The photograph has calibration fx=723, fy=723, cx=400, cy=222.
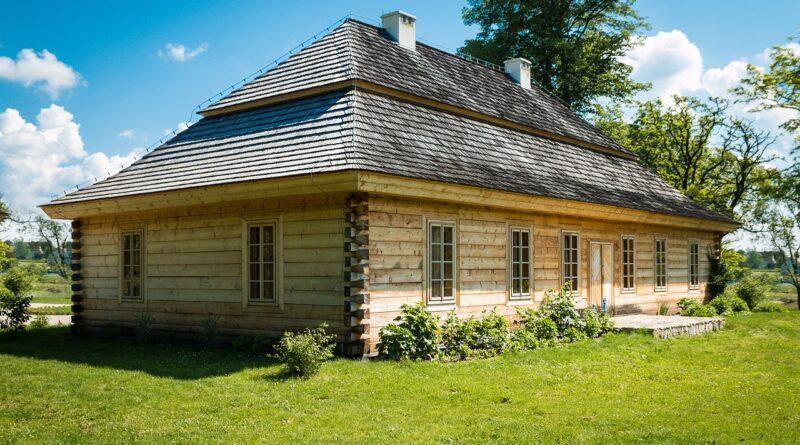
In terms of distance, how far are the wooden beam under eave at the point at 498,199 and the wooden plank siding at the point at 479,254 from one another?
0.91 ft

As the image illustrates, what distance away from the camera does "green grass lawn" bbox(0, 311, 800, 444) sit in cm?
750

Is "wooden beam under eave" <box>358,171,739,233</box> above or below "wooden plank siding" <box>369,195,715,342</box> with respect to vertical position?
above

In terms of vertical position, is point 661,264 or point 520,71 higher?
point 520,71

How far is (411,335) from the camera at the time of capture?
1167 centimetres

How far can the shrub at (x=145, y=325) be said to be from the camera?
14620 millimetres

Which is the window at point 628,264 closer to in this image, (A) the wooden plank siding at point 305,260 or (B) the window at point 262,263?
(A) the wooden plank siding at point 305,260

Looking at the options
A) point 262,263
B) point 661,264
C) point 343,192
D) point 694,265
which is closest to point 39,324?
point 262,263

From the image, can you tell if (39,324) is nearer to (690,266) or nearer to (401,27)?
(401,27)

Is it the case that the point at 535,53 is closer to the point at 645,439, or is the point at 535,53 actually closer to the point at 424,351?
the point at 424,351

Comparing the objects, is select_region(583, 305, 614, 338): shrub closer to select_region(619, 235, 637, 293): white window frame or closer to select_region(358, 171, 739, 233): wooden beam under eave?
select_region(358, 171, 739, 233): wooden beam under eave

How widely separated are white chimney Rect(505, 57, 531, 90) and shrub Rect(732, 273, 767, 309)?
9.84m

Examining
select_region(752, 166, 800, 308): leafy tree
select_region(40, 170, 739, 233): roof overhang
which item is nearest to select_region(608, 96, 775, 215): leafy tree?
select_region(752, 166, 800, 308): leafy tree

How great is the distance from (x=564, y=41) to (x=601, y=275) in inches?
641

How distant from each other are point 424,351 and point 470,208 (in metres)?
3.39
